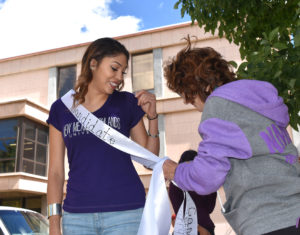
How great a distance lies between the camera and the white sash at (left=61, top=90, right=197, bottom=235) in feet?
6.82

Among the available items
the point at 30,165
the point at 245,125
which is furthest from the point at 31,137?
the point at 245,125

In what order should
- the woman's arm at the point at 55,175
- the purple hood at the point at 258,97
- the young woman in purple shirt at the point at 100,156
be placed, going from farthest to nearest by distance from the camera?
the woman's arm at the point at 55,175 → the young woman in purple shirt at the point at 100,156 → the purple hood at the point at 258,97

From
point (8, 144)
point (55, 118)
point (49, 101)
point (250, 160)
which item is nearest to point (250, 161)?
point (250, 160)

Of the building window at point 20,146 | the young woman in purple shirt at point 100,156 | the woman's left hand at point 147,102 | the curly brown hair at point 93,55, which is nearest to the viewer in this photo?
the young woman in purple shirt at point 100,156

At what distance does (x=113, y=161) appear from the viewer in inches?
90.0

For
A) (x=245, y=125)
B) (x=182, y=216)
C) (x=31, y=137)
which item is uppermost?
(x=31, y=137)

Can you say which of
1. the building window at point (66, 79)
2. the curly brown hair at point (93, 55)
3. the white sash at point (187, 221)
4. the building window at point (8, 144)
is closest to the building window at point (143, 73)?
the building window at point (66, 79)

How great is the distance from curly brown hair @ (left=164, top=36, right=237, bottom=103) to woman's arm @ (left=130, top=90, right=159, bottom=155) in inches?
12.6

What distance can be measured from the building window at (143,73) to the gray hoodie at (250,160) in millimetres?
16938

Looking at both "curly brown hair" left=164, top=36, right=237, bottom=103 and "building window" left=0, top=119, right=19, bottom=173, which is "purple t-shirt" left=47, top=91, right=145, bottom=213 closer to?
"curly brown hair" left=164, top=36, right=237, bottom=103

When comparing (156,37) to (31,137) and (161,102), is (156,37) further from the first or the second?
(31,137)

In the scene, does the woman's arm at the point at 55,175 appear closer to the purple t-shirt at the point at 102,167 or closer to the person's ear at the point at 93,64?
the purple t-shirt at the point at 102,167

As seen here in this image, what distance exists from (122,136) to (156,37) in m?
17.2

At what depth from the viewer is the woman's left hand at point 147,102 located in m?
2.52
